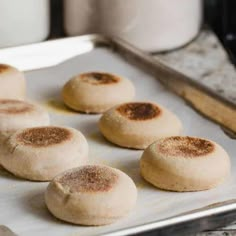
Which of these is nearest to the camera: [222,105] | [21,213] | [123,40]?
[21,213]

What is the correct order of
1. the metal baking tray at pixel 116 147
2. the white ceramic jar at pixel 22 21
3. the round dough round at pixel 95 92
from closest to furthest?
1. the metal baking tray at pixel 116 147
2. the round dough round at pixel 95 92
3. the white ceramic jar at pixel 22 21

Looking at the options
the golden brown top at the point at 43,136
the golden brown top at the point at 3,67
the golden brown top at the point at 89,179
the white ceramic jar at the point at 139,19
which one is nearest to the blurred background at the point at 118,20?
the white ceramic jar at the point at 139,19

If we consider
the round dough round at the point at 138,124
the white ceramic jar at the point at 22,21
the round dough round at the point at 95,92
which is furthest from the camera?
the white ceramic jar at the point at 22,21

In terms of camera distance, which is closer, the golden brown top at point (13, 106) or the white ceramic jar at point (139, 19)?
the golden brown top at point (13, 106)

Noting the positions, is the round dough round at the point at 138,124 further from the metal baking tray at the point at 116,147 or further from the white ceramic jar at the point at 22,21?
the white ceramic jar at the point at 22,21

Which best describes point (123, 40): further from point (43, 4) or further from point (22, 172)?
point (22, 172)

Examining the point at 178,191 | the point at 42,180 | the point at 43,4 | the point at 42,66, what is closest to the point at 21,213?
the point at 42,180

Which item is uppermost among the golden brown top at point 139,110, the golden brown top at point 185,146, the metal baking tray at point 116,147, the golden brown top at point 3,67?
the golden brown top at point 185,146

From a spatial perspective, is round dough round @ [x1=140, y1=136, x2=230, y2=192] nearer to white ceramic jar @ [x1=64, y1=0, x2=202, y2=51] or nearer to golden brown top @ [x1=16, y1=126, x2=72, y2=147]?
golden brown top @ [x1=16, y1=126, x2=72, y2=147]
